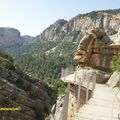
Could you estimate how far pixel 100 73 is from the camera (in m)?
34.2

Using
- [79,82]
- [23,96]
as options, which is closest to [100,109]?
[79,82]

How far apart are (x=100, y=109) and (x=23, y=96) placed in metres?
66.5

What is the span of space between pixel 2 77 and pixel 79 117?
7345 cm

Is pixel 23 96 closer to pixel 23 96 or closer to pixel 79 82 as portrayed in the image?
pixel 23 96

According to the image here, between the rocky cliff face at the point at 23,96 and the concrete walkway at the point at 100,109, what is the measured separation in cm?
5785

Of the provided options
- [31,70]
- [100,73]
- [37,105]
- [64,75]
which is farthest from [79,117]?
[31,70]

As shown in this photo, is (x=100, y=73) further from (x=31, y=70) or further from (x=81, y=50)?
(x=31, y=70)

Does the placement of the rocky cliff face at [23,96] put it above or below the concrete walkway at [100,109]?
below

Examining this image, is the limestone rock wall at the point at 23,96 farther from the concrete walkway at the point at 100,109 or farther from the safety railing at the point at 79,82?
the concrete walkway at the point at 100,109

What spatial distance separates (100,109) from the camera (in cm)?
1686

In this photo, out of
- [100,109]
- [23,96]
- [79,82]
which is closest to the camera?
[100,109]

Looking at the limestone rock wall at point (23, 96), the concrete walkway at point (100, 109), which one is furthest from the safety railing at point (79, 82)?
the limestone rock wall at point (23, 96)

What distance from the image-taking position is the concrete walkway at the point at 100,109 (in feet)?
49.2

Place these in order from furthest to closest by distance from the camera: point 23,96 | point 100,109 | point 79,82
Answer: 1. point 23,96
2. point 79,82
3. point 100,109
